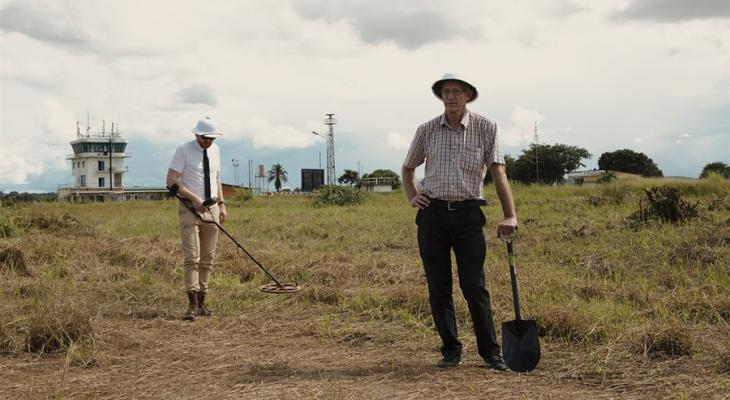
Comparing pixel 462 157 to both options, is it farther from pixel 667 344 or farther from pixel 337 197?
pixel 337 197

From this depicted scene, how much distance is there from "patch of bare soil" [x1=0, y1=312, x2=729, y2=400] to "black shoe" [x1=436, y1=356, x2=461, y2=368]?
0.16 feet

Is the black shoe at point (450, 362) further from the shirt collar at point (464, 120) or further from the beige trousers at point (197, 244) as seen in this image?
the beige trousers at point (197, 244)

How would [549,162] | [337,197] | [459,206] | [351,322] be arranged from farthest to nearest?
1. [549,162]
2. [337,197]
3. [351,322]
4. [459,206]

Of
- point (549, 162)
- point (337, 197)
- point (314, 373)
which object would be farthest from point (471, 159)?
point (549, 162)

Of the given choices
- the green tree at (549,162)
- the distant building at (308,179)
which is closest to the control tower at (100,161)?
the distant building at (308,179)

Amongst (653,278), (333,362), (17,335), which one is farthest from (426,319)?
(17,335)

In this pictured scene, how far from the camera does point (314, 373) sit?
447cm

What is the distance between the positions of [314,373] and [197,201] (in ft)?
7.72

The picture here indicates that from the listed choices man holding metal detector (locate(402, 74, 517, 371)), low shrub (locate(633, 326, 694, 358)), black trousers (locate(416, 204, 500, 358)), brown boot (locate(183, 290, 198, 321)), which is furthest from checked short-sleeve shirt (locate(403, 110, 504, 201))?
brown boot (locate(183, 290, 198, 321))

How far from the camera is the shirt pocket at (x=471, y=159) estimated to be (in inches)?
170

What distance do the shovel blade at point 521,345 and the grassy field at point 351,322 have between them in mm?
91

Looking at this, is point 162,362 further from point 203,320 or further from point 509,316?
point 509,316

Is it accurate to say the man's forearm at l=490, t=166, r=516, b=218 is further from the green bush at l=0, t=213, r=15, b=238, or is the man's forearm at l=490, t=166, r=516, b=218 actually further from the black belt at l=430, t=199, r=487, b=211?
the green bush at l=0, t=213, r=15, b=238

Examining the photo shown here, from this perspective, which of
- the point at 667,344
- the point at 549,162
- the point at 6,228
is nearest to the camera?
the point at 667,344
